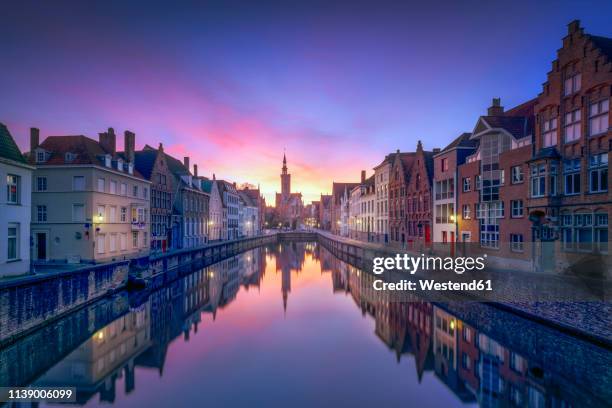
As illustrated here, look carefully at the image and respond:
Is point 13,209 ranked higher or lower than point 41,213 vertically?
higher

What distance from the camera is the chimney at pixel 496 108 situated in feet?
102

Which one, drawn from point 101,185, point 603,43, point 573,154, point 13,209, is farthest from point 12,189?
point 603,43

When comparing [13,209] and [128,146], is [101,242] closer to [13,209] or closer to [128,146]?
[13,209]

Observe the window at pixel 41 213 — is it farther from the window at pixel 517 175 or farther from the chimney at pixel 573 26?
the chimney at pixel 573 26

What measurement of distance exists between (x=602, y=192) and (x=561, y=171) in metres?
2.88

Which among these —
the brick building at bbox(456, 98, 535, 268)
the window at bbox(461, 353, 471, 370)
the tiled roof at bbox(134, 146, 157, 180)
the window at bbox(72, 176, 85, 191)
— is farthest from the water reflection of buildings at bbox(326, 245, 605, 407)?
the tiled roof at bbox(134, 146, 157, 180)

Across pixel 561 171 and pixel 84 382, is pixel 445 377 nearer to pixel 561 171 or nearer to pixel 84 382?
pixel 84 382

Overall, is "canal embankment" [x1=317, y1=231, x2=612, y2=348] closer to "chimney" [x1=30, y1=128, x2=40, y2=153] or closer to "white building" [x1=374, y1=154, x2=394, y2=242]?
"white building" [x1=374, y1=154, x2=394, y2=242]

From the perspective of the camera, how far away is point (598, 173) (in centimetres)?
1819

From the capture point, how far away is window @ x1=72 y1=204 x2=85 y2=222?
85.4ft

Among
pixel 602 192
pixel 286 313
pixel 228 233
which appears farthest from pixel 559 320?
pixel 228 233

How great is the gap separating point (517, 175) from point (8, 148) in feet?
103

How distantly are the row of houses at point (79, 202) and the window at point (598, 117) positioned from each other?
30918mm

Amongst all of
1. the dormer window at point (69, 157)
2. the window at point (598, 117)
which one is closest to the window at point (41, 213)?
the dormer window at point (69, 157)
